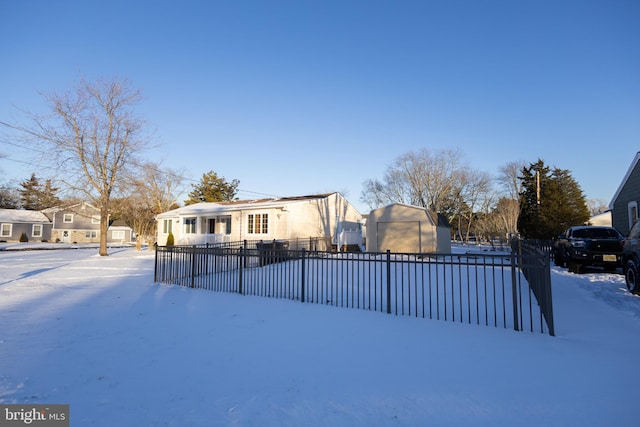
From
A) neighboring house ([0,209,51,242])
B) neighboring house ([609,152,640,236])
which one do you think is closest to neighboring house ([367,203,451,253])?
neighboring house ([609,152,640,236])

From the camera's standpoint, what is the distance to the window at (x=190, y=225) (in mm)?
26500

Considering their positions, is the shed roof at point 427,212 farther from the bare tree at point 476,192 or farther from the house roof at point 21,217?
the house roof at point 21,217

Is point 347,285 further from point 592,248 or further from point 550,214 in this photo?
point 550,214

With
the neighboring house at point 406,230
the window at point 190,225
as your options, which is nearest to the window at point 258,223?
the window at point 190,225

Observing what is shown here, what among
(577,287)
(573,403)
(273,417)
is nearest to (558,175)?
(577,287)

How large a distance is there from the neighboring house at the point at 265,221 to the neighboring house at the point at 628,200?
50.5ft

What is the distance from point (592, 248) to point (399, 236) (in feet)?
33.0

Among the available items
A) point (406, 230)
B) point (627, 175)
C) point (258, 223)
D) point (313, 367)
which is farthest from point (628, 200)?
point (258, 223)

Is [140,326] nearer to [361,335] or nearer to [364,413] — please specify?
[361,335]

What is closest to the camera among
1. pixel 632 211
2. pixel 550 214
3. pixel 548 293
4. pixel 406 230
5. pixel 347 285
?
pixel 548 293

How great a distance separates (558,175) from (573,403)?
34659 millimetres

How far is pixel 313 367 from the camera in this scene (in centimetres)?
371

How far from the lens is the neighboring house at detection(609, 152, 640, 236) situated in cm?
1429

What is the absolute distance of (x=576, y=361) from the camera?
3824 mm
